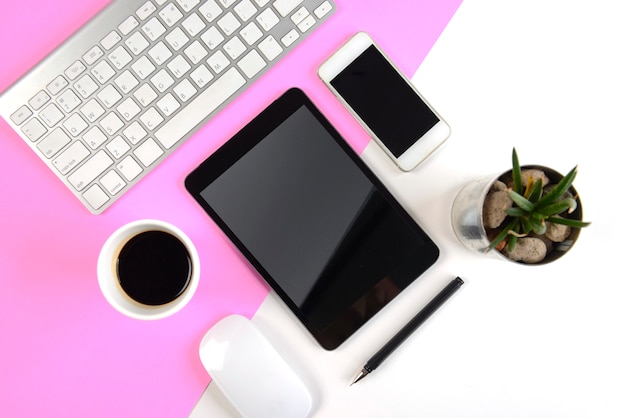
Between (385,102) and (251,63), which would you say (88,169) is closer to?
(251,63)

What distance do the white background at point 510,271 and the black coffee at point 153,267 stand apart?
11 cm

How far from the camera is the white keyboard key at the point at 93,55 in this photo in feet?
1.85

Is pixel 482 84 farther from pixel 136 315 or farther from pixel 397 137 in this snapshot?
pixel 136 315

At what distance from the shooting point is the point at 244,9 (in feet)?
1.87

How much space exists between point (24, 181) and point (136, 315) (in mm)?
254

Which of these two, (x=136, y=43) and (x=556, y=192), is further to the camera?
(x=136, y=43)

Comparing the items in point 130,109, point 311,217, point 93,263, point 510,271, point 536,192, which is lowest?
point 510,271

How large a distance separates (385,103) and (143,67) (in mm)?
291

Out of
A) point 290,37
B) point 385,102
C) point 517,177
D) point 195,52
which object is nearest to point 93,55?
point 195,52

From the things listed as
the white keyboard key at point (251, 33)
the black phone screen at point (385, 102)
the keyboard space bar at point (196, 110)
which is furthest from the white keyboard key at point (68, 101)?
the black phone screen at point (385, 102)

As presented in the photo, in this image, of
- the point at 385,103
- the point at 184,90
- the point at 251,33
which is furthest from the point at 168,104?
the point at 385,103

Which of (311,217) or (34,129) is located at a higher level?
(34,129)

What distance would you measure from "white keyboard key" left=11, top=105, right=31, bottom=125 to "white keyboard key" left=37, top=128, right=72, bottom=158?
0.03m

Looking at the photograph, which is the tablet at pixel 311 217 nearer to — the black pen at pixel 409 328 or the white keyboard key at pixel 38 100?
the black pen at pixel 409 328
